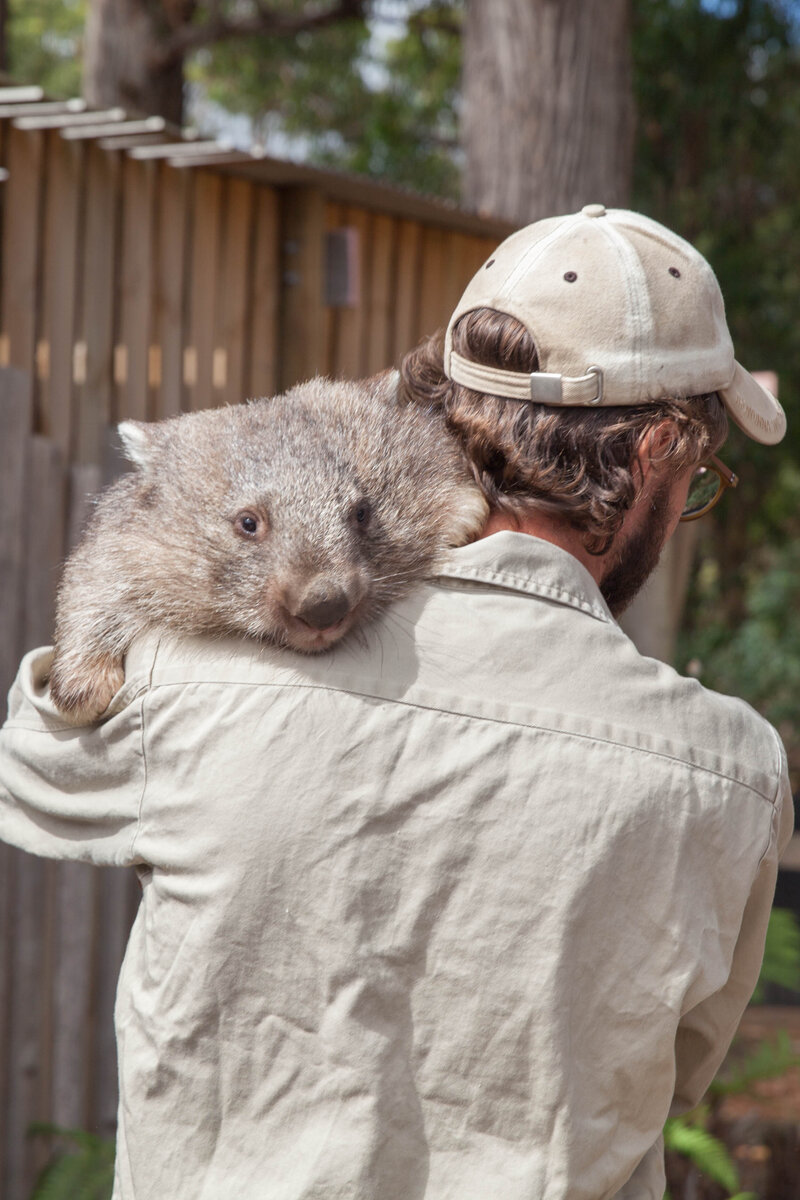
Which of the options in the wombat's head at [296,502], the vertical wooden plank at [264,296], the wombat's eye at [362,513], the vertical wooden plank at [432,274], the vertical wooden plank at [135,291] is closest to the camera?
the wombat's head at [296,502]

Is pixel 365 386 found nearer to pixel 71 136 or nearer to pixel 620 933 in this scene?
pixel 620 933

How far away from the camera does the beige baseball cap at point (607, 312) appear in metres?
1.72

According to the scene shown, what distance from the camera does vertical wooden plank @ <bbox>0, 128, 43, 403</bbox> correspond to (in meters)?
4.13

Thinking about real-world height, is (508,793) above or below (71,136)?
below

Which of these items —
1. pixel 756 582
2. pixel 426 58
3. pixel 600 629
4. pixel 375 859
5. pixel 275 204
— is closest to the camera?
pixel 375 859

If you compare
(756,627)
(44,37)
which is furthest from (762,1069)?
(44,37)

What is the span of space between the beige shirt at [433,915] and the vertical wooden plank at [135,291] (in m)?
3.14

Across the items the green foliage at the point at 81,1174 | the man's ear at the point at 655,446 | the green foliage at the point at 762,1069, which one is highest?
the man's ear at the point at 655,446

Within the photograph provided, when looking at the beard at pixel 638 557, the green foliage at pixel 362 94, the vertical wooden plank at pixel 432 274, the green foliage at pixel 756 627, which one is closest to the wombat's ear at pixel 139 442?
the beard at pixel 638 557

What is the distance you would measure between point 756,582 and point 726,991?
1402 centimetres

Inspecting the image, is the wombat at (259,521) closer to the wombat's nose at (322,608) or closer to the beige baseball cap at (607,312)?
the wombat's nose at (322,608)

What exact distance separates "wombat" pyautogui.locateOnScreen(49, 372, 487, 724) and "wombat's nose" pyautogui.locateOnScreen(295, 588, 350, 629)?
4cm

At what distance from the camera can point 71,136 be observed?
4.22 m

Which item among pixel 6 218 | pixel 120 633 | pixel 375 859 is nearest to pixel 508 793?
pixel 375 859
